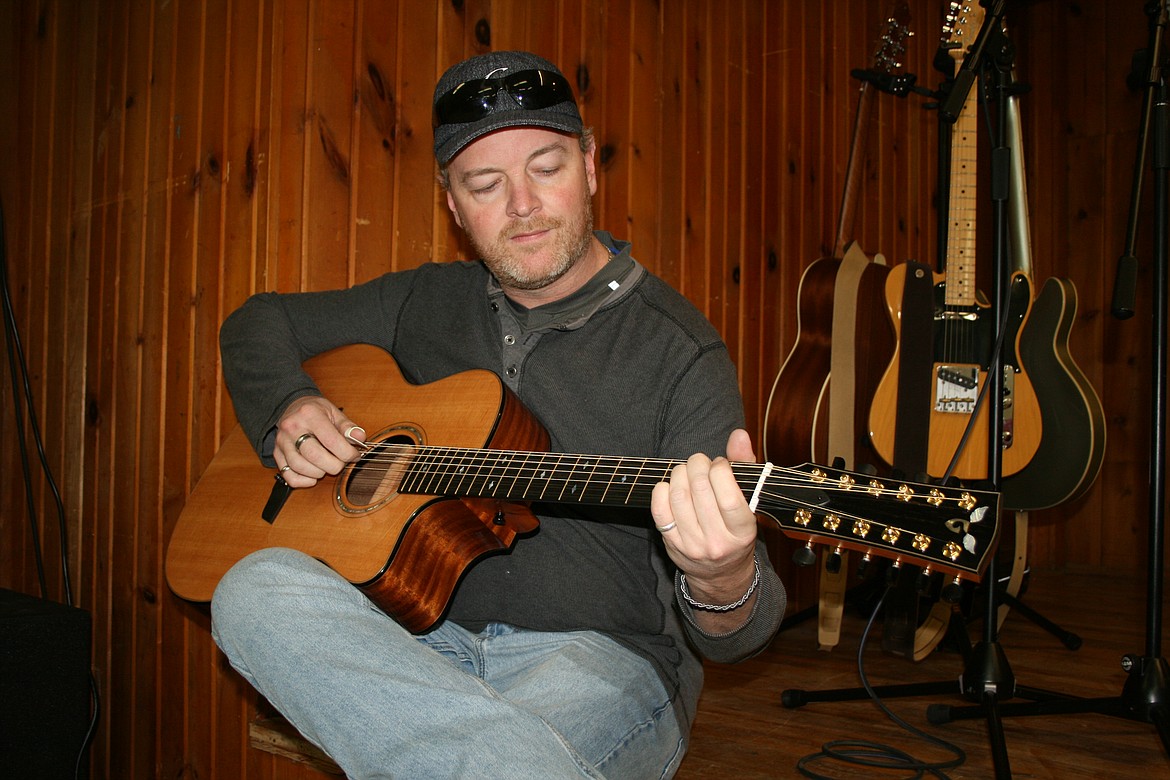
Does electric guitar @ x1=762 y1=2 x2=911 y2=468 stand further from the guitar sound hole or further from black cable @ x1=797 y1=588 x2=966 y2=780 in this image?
the guitar sound hole

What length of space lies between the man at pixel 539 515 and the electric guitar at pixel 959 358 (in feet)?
3.37

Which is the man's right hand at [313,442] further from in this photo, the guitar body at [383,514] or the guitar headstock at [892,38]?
the guitar headstock at [892,38]

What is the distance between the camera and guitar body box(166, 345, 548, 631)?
1261mm

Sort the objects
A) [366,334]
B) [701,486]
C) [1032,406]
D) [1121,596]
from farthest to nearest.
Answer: [1121,596] < [1032,406] < [366,334] < [701,486]

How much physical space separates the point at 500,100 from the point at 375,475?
640mm

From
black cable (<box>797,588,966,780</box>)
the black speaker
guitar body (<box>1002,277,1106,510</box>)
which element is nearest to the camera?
the black speaker

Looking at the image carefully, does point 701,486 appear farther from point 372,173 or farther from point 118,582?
point 118,582

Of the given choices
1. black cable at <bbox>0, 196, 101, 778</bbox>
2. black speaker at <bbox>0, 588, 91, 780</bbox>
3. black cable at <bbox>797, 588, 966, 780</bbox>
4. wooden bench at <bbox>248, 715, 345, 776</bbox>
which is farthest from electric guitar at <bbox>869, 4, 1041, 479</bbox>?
black cable at <bbox>0, 196, 101, 778</bbox>

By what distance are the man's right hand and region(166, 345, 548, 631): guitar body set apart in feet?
0.11

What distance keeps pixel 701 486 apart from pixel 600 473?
8.8 inches

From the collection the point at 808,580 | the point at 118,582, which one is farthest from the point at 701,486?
the point at 808,580

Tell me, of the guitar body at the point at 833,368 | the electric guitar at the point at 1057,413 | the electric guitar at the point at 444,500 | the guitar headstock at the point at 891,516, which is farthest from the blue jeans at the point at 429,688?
the electric guitar at the point at 1057,413

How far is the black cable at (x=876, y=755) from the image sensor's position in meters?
1.66

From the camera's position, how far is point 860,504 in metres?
→ 0.98
